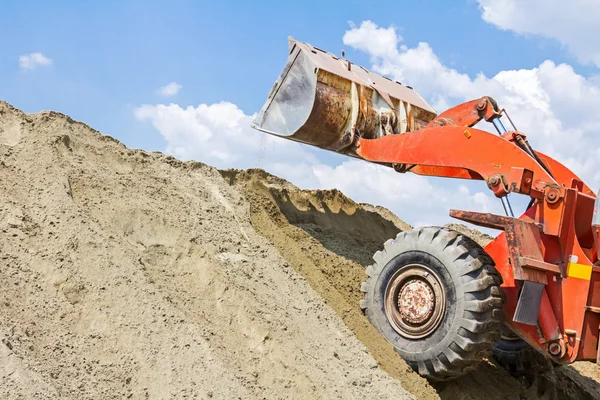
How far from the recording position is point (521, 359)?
8492 mm

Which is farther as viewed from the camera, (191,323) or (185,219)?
(185,219)

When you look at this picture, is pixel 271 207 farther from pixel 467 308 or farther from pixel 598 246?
pixel 598 246

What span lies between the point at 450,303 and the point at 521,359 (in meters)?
2.28

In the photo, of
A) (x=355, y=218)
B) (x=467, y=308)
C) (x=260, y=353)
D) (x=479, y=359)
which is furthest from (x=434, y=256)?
(x=355, y=218)

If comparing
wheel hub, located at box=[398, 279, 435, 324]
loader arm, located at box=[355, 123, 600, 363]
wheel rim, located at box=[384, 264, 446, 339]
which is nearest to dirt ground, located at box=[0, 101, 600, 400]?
wheel rim, located at box=[384, 264, 446, 339]

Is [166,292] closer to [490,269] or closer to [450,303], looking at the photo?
[450,303]

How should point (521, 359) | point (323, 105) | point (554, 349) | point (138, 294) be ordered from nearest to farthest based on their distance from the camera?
point (138, 294), point (554, 349), point (521, 359), point (323, 105)

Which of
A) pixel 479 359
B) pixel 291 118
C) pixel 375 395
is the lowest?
pixel 375 395

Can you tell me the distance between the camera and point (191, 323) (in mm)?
5996

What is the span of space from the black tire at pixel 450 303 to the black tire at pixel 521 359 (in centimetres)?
180

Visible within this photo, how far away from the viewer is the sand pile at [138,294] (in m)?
5.39

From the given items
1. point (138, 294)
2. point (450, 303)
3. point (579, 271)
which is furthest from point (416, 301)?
point (138, 294)

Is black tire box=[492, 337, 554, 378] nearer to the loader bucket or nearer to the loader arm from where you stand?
the loader arm

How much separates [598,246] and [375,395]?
2.52 metres
